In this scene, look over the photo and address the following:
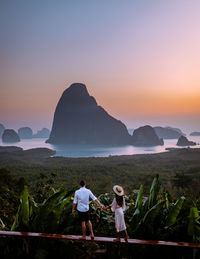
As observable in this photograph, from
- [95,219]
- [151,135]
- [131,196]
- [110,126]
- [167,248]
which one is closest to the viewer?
[167,248]

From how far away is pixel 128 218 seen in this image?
3.15 metres

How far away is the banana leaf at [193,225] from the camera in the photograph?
2312mm

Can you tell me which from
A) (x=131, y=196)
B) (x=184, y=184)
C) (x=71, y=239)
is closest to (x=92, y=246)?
(x=71, y=239)

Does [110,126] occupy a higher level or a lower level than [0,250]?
higher

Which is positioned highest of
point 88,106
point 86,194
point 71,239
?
point 88,106

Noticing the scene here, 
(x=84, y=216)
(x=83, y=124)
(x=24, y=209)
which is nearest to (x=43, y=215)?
(x=24, y=209)

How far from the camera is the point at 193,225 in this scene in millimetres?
2371

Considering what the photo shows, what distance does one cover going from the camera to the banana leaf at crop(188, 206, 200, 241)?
2.31 meters

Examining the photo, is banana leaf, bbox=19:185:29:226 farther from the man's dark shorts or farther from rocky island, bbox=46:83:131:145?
rocky island, bbox=46:83:131:145

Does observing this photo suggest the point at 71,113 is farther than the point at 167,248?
Yes

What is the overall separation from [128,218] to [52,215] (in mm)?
1069

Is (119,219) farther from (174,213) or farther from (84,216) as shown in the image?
(174,213)

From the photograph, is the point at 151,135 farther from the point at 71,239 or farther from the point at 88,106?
the point at 71,239

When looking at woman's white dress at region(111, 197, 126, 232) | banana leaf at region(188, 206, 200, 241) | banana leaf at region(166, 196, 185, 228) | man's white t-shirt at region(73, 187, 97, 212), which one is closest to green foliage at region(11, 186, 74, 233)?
man's white t-shirt at region(73, 187, 97, 212)
